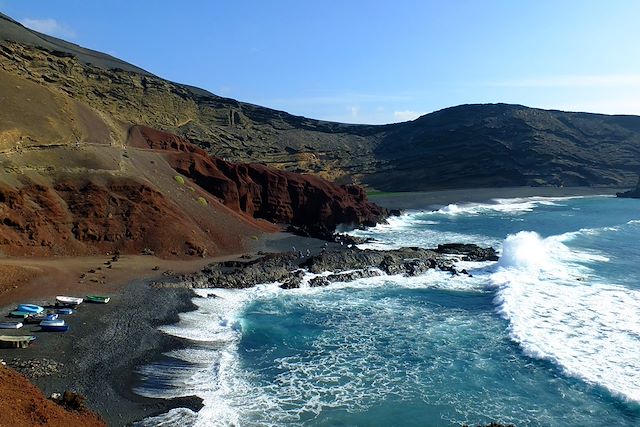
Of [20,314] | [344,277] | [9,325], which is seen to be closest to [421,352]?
[344,277]

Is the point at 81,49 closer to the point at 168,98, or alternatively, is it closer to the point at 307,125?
the point at 168,98

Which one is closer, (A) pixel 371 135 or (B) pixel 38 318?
(B) pixel 38 318

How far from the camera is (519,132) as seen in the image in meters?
127

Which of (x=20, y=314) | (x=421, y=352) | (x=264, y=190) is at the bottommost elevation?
(x=421, y=352)

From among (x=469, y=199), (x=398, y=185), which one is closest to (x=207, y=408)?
(x=469, y=199)

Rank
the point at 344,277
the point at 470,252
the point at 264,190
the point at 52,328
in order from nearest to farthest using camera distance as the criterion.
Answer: the point at 52,328 → the point at 344,277 → the point at 470,252 → the point at 264,190

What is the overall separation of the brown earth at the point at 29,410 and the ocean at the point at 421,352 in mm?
2084

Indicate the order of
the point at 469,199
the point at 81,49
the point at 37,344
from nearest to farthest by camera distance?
1. the point at 37,344
2. the point at 469,199
3. the point at 81,49

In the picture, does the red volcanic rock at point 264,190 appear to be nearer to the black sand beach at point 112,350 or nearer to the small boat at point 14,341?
the black sand beach at point 112,350

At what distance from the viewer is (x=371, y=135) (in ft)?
472

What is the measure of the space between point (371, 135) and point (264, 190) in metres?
97.0

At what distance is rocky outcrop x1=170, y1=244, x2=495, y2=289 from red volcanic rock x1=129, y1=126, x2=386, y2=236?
8761 mm

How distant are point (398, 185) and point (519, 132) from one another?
38734mm

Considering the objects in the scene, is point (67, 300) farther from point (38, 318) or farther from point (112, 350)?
point (112, 350)
